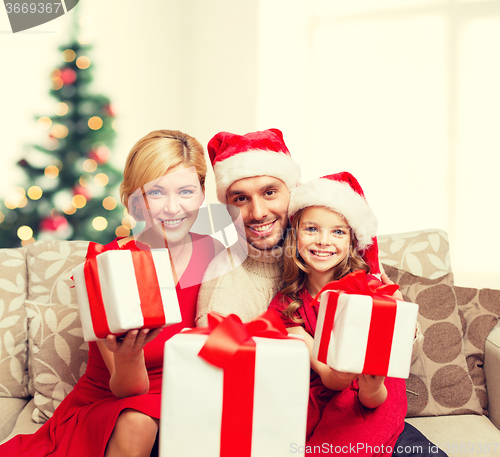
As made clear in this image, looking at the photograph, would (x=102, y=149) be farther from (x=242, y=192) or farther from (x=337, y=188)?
(x=337, y=188)

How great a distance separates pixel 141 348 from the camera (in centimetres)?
90

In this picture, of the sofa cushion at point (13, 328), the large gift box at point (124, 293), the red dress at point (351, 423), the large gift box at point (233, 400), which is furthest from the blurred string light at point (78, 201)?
the large gift box at point (233, 400)

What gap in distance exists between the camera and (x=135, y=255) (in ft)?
2.68

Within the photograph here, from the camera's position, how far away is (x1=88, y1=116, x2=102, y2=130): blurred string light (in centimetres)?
252

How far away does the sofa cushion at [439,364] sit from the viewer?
→ 1.39 m

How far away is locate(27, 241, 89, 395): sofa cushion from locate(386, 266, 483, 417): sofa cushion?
52.7 inches

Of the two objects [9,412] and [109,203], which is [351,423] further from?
[109,203]

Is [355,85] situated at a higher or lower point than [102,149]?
higher

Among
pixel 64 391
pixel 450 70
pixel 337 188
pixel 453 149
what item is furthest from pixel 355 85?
pixel 64 391

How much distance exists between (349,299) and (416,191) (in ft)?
6.86

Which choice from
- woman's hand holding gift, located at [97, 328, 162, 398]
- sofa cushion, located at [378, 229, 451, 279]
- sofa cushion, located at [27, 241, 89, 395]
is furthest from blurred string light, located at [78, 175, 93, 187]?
sofa cushion, located at [378, 229, 451, 279]

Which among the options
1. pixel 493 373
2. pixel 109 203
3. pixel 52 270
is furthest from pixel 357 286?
pixel 109 203

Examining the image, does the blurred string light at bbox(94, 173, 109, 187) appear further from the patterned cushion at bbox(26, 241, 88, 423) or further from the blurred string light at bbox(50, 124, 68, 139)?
the patterned cushion at bbox(26, 241, 88, 423)

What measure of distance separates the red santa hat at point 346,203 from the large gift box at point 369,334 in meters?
0.43
